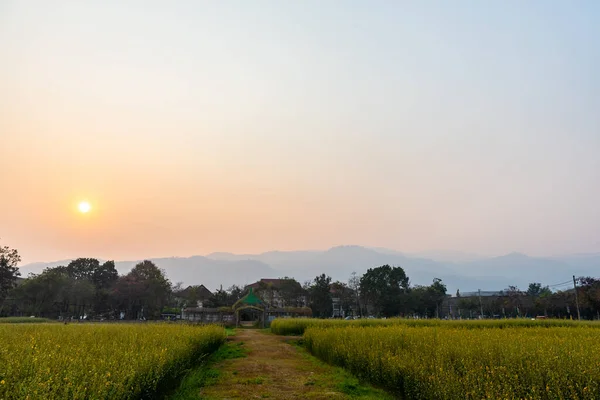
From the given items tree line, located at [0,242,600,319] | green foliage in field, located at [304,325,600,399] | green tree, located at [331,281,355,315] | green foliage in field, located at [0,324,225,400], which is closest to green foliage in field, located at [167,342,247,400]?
green foliage in field, located at [0,324,225,400]

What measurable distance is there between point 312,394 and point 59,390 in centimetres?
628

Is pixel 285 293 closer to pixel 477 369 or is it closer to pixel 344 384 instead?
pixel 344 384

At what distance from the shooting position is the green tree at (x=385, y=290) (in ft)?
193

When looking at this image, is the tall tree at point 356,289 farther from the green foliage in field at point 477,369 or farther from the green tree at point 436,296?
the green foliage in field at point 477,369

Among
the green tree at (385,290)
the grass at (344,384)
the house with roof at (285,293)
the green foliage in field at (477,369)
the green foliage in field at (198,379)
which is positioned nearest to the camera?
the green foliage in field at (477,369)

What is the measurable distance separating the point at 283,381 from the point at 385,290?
165ft

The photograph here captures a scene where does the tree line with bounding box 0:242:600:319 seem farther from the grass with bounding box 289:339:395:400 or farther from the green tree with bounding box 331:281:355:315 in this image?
the grass with bounding box 289:339:395:400

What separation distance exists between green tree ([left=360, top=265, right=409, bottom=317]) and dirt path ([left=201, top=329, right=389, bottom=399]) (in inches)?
1763

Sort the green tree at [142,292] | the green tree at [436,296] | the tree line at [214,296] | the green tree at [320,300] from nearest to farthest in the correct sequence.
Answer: the tree line at [214,296] → the green tree at [142,292] → the green tree at [320,300] → the green tree at [436,296]

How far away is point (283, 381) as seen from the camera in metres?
11.8

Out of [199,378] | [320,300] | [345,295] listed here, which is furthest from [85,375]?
[345,295]

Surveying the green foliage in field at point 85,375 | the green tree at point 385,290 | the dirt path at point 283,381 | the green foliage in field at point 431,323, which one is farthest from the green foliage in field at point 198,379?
the green tree at point 385,290

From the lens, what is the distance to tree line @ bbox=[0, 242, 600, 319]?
46500mm

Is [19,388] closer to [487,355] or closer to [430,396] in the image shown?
[430,396]
